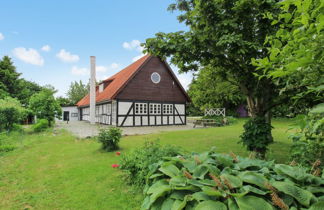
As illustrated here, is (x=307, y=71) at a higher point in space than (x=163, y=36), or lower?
lower

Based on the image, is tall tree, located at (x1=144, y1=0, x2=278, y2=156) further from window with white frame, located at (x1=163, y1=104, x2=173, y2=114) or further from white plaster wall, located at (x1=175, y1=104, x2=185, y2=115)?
white plaster wall, located at (x1=175, y1=104, x2=185, y2=115)

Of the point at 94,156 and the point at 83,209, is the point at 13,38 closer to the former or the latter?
the point at 94,156

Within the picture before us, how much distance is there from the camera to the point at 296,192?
1451 mm

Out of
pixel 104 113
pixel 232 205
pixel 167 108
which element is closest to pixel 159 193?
pixel 232 205

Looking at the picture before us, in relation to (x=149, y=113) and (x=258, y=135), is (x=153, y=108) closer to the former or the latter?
(x=149, y=113)

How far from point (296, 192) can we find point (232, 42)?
2984mm

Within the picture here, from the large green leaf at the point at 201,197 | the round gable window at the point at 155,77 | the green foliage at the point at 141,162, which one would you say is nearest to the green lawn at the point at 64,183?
the green foliage at the point at 141,162

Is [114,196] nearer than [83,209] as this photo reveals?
No

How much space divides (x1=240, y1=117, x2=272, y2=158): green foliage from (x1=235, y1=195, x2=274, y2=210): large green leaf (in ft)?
11.5

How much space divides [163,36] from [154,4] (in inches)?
208

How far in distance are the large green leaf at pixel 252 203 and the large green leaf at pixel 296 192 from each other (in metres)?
0.21

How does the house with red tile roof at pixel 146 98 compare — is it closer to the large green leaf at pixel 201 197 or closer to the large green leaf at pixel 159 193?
the large green leaf at pixel 159 193

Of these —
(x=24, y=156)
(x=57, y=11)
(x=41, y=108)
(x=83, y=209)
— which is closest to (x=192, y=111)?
(x=41, y=108)

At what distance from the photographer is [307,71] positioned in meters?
1.43
